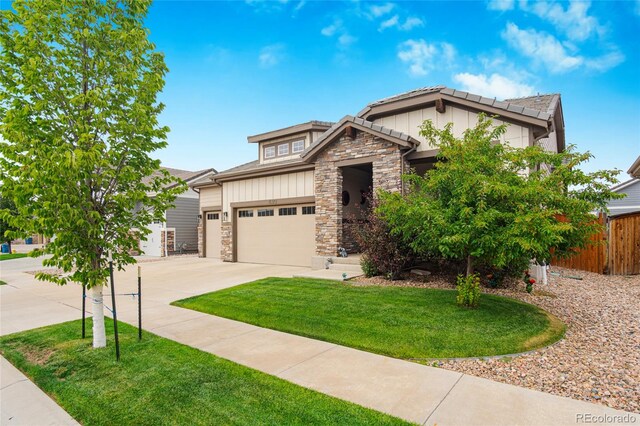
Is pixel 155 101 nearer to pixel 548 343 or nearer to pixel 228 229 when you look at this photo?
pixel 548 343

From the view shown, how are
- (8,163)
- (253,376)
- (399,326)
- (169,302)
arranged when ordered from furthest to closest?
(169,302) → (399,326) → (8,163) → (253,376)

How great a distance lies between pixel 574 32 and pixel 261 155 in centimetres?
1324

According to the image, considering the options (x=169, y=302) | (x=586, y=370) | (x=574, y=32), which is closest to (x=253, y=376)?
(x=586, y=370)

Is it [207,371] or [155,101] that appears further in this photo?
[155,101]

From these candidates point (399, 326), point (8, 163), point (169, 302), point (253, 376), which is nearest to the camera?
point (253, 376)

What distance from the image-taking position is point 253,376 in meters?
3.86

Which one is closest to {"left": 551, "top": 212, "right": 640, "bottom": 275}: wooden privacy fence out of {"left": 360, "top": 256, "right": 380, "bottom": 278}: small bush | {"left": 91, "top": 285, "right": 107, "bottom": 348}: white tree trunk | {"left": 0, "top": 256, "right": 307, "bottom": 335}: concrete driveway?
{"left": 360, "top": 256, "right": 380, "bottom": 278}: small bush

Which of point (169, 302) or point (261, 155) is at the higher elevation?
point (261, 155)

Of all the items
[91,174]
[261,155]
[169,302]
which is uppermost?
[261,155]

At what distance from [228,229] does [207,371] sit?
12.5 metres

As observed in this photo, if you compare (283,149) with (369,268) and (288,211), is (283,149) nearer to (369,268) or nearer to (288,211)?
(288,211)

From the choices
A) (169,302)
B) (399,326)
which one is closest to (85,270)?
(169,302)

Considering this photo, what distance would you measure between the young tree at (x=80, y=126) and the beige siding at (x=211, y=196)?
12.9 metres

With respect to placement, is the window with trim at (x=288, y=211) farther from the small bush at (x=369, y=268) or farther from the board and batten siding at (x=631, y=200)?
the board and batten siding at (x=631, y=200)
